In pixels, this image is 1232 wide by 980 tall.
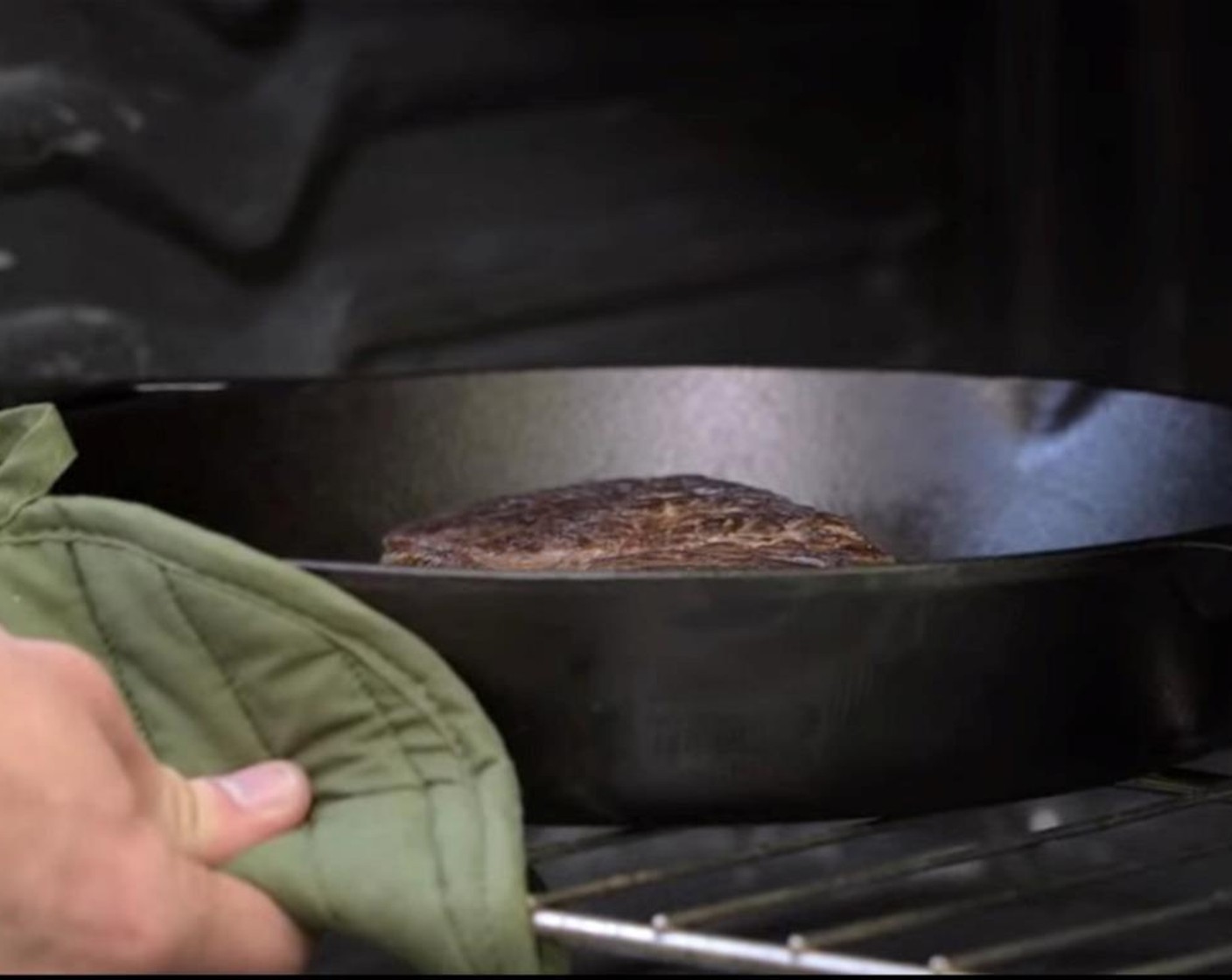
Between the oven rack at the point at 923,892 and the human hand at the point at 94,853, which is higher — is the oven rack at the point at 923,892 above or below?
below

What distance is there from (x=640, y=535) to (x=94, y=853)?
331mm

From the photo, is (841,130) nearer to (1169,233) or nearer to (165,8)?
(1169,233)

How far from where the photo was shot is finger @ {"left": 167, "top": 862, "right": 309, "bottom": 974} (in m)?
0.75

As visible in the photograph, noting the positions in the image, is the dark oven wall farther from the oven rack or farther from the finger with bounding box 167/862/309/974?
the finger with bounding box 167/862/309/974

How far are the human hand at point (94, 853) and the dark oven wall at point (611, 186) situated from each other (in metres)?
0.76

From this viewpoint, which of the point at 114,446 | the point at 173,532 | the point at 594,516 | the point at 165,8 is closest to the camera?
the point at 173,532

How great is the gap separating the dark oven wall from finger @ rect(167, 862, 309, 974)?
77 cm

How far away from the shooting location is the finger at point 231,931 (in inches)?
29.5

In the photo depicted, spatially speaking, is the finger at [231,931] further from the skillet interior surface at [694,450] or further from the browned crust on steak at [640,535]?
the skillet interior surface at [694,450]

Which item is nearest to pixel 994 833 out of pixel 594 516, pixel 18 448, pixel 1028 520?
pixel 1028 520

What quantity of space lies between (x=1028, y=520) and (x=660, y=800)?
470mm

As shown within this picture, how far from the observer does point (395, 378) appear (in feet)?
4.18

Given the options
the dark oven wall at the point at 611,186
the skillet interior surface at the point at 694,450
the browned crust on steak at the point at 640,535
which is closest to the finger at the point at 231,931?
the browned crust on steak at the point at 640,535

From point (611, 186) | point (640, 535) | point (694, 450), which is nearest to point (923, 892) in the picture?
point (640, 535)
